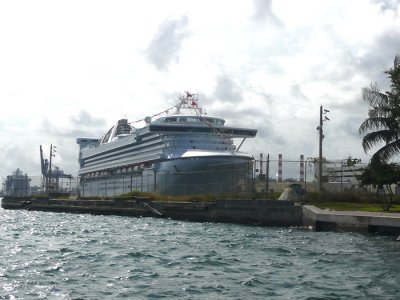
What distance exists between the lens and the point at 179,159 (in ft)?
214

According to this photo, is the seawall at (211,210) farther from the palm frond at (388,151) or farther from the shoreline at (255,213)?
the palm frond at (388,151)

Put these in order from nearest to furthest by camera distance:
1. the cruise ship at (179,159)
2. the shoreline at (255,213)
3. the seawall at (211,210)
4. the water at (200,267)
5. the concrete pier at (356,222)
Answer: the water at (200,267) < the concrete pier at (356,222) < the shoreline at (255,213) < the seawall at (211,210) < the cruise ship at (179,159)

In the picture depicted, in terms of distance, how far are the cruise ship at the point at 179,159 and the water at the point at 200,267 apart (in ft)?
74.3

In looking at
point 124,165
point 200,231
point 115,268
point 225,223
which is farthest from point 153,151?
point 115,268

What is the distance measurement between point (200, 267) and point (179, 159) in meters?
47.3

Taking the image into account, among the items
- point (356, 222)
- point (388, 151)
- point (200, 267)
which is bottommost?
point (200, 267)

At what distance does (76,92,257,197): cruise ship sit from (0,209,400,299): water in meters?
22.7

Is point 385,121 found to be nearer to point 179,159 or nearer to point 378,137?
point 378,137

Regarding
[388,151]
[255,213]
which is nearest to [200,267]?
[255,213]

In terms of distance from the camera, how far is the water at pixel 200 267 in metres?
14.3

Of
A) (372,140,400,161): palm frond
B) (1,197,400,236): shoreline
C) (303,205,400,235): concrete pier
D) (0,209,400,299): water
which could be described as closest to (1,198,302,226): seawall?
(1,197,400,236): shoreline

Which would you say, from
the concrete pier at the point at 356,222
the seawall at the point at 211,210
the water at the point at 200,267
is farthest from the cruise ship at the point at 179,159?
the water at the point at 200,267

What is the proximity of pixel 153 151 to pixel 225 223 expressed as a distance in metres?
33.3

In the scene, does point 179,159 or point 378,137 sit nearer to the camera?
point 378,137
